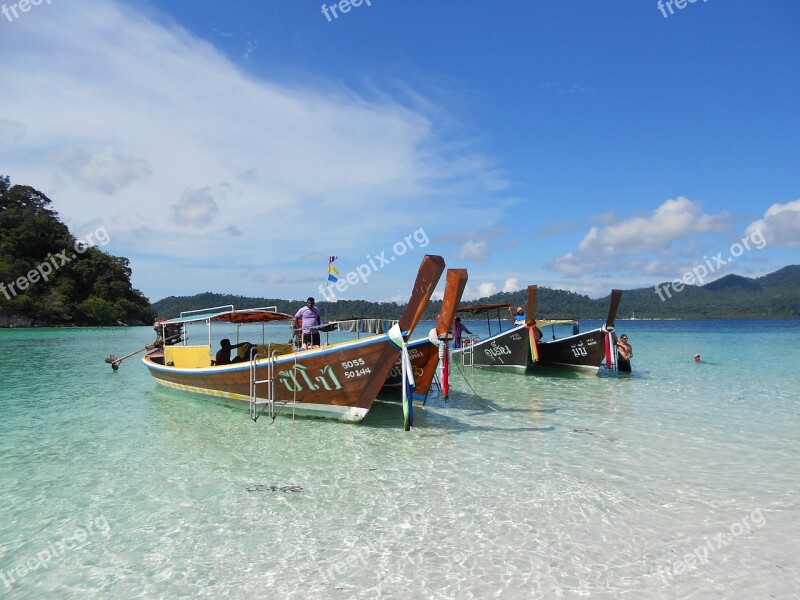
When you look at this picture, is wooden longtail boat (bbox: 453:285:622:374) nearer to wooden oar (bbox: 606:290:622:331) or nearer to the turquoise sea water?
wooden oar (bbox: 606:290:622:331)

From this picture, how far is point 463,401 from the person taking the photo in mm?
12781

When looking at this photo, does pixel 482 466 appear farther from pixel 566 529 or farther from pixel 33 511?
pixel 33 511

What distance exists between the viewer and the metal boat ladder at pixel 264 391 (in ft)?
32.7

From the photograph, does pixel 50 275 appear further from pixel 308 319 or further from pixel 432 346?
pixel 432 346

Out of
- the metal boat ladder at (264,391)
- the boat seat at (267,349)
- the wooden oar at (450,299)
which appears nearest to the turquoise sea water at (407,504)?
the metal boat ladder at (264,391)

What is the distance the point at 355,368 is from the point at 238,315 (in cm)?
438

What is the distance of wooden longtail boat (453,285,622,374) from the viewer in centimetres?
1673

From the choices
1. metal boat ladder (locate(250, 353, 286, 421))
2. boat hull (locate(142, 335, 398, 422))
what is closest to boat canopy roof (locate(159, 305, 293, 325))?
boat hull (locate(142, 335, 398, 422))

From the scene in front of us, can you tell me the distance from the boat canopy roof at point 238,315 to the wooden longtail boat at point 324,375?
5 cm

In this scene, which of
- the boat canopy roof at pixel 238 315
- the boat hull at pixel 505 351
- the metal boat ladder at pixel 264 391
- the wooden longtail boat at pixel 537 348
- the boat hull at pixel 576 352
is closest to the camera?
the metal boat ladder at pixel 264 391

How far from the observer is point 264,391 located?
10609mm

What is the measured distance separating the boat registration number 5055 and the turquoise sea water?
104 centimetres

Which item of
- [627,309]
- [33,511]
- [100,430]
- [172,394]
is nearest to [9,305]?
[172,394]

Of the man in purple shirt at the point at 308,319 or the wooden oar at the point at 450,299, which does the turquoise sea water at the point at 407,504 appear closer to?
the wooden oar at the point at 450,299
